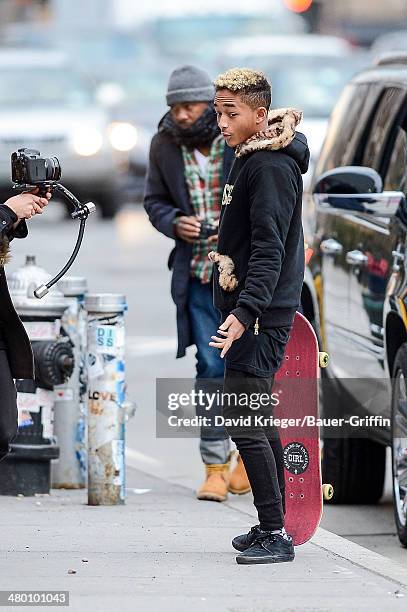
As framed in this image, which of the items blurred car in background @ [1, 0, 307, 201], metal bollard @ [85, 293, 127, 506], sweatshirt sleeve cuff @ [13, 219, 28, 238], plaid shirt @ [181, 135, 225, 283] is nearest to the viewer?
sweatshirt sleeve cuff @ [13, 219, 28, 238]

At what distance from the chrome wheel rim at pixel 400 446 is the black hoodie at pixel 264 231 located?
1.07m

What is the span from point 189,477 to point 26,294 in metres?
1.60

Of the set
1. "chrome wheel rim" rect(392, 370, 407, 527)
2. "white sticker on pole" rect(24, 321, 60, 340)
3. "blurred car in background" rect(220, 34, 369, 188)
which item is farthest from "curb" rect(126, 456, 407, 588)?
"blurred car in background" rect(220, 34, 369, 188)

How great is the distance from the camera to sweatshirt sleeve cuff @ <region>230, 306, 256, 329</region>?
6301 millimetres

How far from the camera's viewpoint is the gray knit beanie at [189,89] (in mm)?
8211

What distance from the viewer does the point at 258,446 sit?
649 cm

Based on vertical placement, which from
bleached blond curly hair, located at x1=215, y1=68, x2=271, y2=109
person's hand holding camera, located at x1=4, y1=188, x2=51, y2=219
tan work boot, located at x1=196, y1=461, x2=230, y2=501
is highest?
bleached blond curly hair, located at x1=215, y1=68, x2=271, y2=109

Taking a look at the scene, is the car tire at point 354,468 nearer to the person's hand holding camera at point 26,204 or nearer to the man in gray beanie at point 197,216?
the man in gray beanie at point 197,216

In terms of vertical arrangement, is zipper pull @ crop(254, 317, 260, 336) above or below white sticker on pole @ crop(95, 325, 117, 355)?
above

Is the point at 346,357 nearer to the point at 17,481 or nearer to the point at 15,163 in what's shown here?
the point at 17,481

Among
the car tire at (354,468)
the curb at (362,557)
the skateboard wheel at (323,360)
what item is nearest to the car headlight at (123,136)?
the car tire at (354,468)

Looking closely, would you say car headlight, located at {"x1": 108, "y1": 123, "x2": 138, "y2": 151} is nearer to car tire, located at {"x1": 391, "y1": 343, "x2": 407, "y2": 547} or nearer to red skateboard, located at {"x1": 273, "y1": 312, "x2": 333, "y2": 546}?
car tire, located at {"x1": 391, "y1": 343, "x2": 407, "y2": 547}

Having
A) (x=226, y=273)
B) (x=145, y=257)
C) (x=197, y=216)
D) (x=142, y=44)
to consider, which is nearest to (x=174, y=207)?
(x=197, y=216)

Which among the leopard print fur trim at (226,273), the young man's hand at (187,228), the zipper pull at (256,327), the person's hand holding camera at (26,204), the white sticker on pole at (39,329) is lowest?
the white sticker on pole at (39,329)
